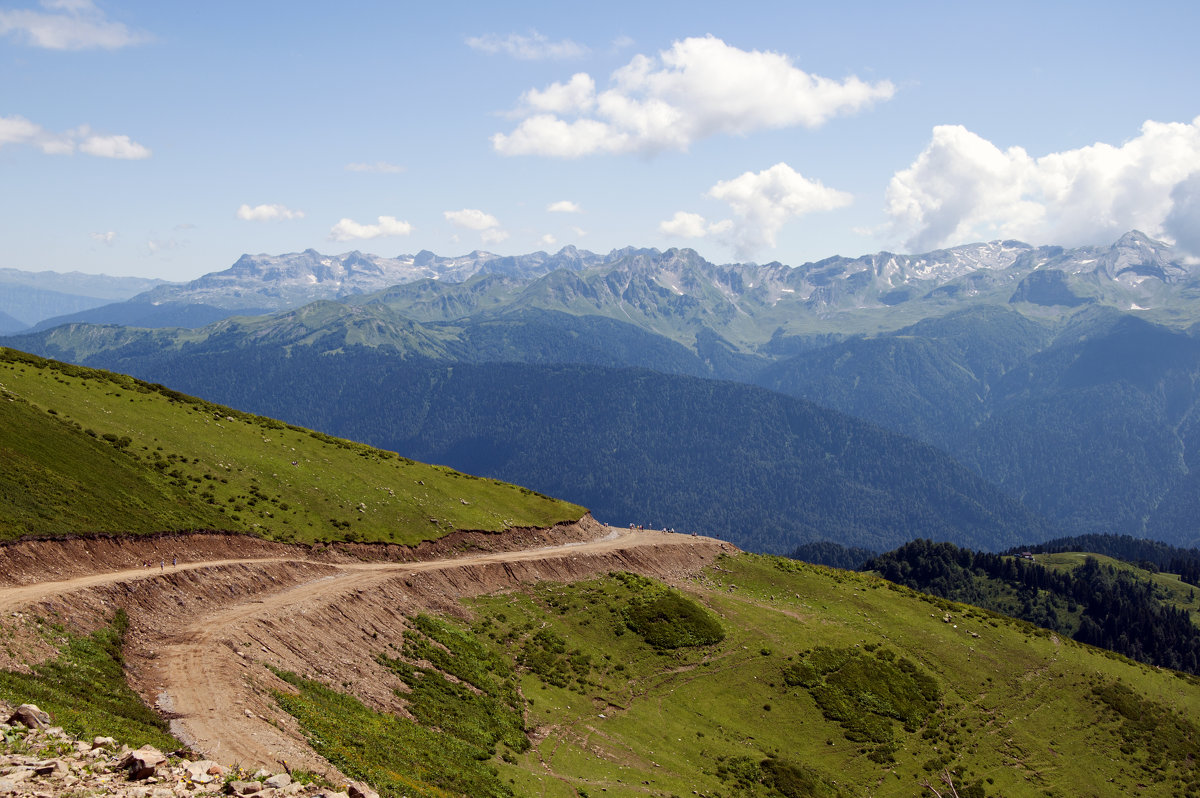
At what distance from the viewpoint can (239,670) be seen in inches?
1464

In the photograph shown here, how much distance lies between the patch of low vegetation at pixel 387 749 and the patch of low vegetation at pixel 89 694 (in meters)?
6.41

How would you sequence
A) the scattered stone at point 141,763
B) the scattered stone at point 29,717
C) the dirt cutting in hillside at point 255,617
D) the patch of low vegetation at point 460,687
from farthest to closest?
the patch of low vegetation at point 460,687
the dirt cutting in hillside at point 255,617
the scattered stone at point 29,717
the scattered stone at point 141,763

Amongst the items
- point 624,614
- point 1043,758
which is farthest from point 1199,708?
point 624,614

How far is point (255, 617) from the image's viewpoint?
4575 centimetres

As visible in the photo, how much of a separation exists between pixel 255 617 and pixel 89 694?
1602 cm

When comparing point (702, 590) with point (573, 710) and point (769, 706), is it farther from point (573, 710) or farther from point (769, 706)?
point (573, 710)

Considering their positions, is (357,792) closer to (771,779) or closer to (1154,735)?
(771,779)

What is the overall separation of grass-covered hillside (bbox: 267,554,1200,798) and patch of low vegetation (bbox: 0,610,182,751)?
6.67m

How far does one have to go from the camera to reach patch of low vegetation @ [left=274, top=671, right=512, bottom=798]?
3027cm

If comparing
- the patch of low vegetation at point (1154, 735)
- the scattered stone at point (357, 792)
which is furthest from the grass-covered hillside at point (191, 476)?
the patch of low vegetation at point (1154, 735)

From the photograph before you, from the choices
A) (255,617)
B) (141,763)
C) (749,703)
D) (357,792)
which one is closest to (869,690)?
(749,703)

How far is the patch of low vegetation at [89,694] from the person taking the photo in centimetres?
2553

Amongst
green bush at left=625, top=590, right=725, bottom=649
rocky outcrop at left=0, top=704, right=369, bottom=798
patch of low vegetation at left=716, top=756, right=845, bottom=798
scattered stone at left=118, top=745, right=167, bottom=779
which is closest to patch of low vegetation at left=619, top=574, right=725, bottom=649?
green bush at left=625, top=590, right=725, bottom=649

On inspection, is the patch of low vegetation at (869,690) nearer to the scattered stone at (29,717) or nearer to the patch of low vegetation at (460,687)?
the patch of low vegetation at (460,687)
